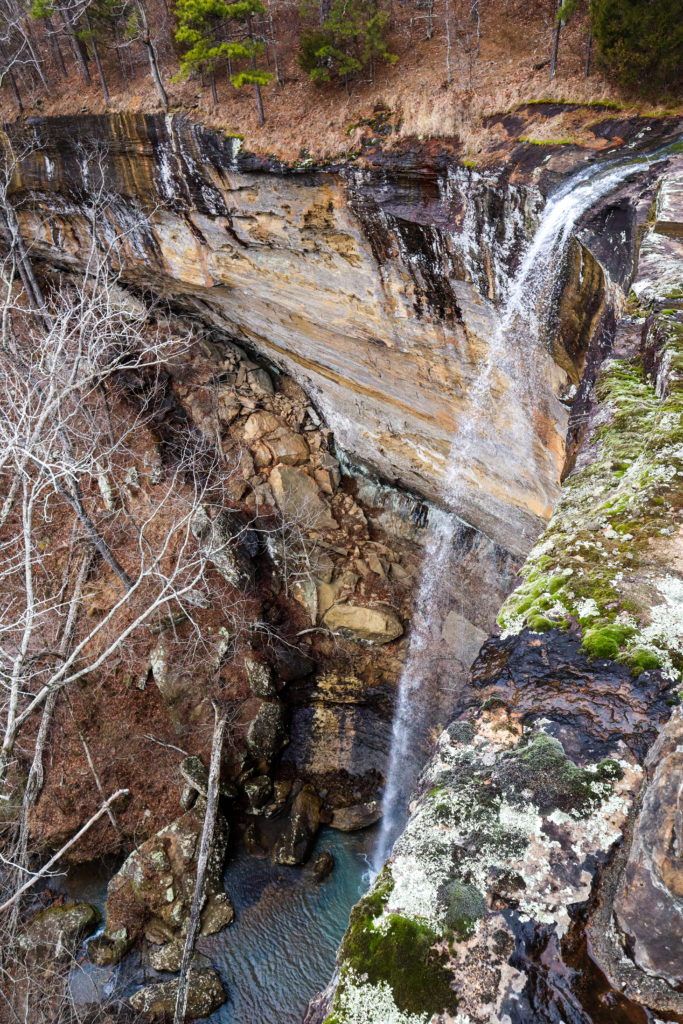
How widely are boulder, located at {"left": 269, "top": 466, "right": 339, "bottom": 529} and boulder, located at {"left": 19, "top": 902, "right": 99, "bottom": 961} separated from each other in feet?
28.6

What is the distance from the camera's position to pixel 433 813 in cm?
212

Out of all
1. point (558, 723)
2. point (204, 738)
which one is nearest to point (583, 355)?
point (558, 723)

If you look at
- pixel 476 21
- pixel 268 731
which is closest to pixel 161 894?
pixel 268 731

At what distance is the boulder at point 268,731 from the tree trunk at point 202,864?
0.67 m

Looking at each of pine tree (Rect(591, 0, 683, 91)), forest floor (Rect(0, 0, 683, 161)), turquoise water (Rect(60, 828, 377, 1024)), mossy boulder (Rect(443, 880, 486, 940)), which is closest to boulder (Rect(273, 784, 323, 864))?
turquoise water (Rect(60, 828, 377, 1024))

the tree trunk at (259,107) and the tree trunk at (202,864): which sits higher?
the tree trunk at (259,107)

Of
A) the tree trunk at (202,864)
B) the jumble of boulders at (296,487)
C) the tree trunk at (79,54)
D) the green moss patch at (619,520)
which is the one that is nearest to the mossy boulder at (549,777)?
the green moss patch at (619,520)

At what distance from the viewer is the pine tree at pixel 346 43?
9914mm

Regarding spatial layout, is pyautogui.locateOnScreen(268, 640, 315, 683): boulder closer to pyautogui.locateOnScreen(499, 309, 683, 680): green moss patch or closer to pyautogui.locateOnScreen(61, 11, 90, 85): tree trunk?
pyautogui.locateOnScreen(499, 309, 683, 680): green moss patch

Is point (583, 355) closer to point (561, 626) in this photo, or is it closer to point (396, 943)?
point (561, 626)

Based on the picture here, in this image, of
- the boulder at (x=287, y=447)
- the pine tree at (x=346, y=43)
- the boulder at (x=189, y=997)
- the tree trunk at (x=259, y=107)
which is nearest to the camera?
the boulder at (x=189, y=997)

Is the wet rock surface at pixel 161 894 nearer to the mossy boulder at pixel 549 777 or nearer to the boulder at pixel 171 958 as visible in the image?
the boulder at pixel 171 958

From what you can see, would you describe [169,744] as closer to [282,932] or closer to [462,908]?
[282,932]

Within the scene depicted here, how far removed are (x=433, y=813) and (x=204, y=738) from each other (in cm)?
1127
